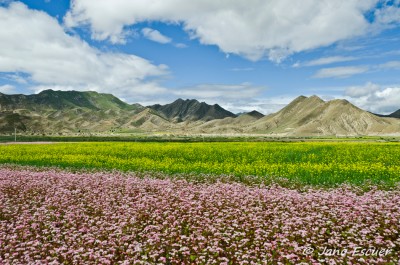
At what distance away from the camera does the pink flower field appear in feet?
26.7

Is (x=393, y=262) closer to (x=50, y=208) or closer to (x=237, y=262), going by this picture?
(x=237, y=262)

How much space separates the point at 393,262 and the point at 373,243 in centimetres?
124

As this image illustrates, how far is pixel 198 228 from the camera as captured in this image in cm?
998

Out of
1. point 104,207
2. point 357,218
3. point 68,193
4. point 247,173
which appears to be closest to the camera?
point 357,218

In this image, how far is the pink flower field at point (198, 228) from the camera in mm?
8125

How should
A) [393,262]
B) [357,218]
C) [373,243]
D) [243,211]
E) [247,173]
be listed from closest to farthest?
[393,262] < [373,243] < [357,218] < [243,211] < [247,173]

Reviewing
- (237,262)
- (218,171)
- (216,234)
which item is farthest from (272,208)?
(218,171)

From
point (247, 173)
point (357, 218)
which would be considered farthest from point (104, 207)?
point (247, 173)

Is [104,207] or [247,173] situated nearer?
[104,207]

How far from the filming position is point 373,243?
879cm
